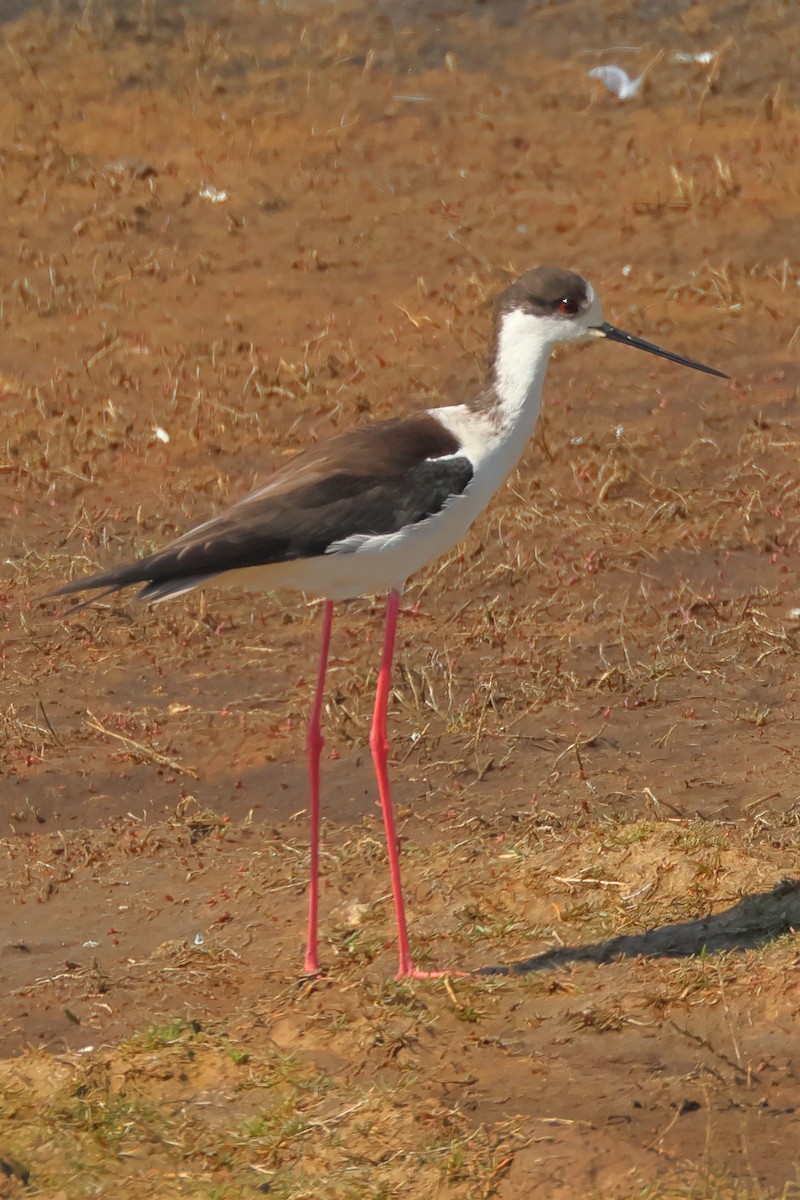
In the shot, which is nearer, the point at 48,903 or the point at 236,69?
the point at 48,903

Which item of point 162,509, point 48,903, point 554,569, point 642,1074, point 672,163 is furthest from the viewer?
point 672,163

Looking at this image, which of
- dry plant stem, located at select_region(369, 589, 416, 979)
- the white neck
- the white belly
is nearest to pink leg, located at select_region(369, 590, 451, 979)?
dry plant stem, located at select_region(369, 589, 416, 979)

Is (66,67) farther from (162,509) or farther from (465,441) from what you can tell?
(465,441)

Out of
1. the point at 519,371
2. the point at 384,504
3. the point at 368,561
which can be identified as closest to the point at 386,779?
the point at 368,561

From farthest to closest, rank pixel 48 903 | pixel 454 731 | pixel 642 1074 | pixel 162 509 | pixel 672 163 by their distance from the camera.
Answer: pixel 672 163 < pixel 162 509 < pixel 454 731 < pixel 48 903 < pixel 642 1074

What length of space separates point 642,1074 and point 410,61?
8670 millimetres

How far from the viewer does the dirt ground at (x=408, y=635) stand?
408cm

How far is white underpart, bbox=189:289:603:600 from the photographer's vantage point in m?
4.82

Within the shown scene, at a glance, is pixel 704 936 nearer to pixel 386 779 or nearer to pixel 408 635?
pixel 386 779

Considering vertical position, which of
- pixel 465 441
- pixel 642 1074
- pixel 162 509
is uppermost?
pixel 465 441

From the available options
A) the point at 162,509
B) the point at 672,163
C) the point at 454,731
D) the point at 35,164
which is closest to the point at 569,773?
the point at 454,731

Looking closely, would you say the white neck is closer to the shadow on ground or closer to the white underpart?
the white underpart

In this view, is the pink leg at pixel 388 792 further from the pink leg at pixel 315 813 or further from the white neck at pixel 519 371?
the white neck at pixel 519 371

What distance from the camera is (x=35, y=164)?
35.4ft
